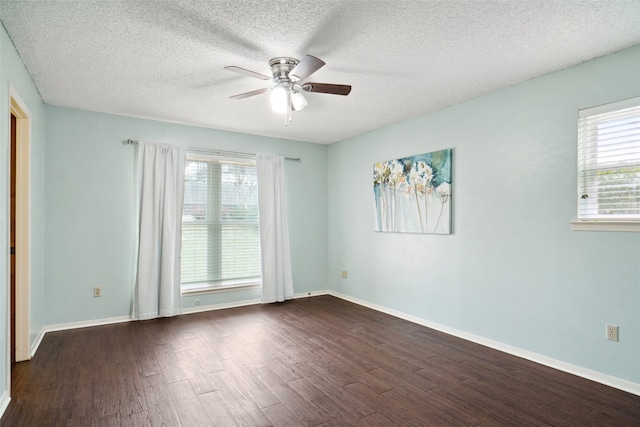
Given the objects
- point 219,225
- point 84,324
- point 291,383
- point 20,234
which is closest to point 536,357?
point 291,383

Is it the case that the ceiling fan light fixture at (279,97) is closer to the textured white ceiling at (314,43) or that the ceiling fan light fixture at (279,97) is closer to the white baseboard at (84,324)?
the textured white ceiling at (314,43)

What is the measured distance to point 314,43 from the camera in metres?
2.42

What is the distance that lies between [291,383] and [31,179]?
9.31ft

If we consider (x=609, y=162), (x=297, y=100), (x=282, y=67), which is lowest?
(x=609, y=162)

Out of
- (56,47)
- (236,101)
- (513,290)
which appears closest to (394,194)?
(513,290)

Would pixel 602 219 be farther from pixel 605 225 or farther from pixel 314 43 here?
pixel 314 43

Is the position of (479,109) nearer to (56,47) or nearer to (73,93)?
(56,47)

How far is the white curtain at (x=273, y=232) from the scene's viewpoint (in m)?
4.98

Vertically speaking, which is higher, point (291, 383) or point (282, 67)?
point (282, 67)

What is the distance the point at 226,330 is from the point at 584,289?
133 inches

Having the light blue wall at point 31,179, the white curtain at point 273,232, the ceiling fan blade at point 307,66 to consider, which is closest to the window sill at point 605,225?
the ceiling fan blade at point 307,66

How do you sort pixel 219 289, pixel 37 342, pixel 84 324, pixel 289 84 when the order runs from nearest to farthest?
1. pixel 289 84
2. pixel 37 342
3. pixel 84 324
4. pixel 219 289

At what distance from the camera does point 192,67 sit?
9.25 ft

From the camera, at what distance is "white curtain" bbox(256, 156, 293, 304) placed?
4.98 metres
